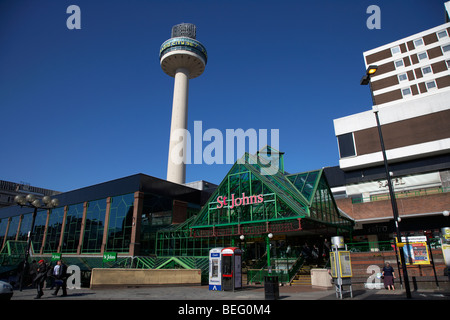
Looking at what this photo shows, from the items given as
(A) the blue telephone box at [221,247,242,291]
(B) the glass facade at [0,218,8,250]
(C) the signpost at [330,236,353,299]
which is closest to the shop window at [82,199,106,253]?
(A) the blue telephone box at [221,247,242,291]

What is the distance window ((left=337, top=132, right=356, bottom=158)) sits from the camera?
160ft

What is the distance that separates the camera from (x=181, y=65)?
6719 cm

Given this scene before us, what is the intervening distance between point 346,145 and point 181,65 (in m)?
39.9

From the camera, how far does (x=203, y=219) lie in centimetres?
2825

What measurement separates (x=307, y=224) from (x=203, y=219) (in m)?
9.87

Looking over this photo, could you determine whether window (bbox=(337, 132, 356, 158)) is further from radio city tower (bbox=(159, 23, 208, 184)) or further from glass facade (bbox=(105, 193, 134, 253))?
glass facade (bbox=(105, 193, 134, 253))

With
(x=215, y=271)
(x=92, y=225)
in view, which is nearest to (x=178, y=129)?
(x=92, y=225)

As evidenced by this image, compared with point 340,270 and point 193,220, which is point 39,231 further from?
point 340,270

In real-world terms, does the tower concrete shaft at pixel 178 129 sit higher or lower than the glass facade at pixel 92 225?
higher

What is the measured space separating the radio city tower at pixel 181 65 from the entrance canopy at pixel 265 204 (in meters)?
30.3

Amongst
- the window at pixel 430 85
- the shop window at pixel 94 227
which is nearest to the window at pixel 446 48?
the window at pixel 430 85

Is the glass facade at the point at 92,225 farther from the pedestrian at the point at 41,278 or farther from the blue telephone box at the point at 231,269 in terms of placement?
the pedestrian at the point at 41,278

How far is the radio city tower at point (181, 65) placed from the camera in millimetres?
60159
